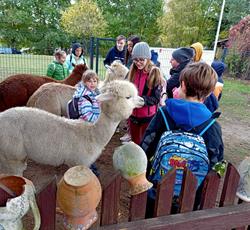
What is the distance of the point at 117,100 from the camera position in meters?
2.55

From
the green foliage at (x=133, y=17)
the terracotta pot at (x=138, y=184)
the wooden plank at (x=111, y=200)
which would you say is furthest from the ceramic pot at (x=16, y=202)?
the green foliage at (x=133, y=17)

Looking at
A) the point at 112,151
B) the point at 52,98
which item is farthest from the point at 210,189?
the point at 112,151

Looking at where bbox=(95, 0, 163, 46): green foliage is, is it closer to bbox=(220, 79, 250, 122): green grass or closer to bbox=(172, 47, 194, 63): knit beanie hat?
bbox=(220, 79, 250, 122): green grass

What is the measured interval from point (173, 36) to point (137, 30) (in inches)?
360

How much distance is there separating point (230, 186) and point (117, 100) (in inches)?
52.3

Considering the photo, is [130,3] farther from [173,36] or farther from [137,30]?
[173,36]

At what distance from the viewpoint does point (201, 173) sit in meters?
1.67

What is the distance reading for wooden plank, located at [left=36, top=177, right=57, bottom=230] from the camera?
105cm

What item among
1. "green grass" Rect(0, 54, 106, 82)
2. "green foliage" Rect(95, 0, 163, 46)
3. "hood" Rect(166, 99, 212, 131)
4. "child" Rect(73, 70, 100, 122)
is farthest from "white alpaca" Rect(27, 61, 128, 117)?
"green foliage" Rect(95, 0, 163, 46)

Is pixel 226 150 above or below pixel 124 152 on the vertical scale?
below

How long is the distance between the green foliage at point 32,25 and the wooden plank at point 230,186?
109 ft

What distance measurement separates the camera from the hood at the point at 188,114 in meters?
1.61

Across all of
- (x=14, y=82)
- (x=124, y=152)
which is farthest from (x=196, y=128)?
(x=14, y=82)

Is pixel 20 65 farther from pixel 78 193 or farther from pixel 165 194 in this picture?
pixel 78 193
